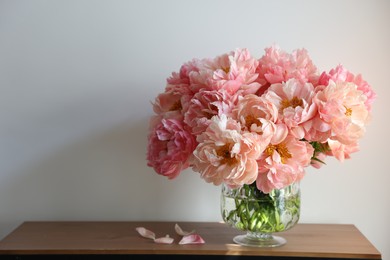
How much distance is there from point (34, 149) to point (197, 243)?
645mm

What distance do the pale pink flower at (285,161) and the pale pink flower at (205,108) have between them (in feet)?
0.45

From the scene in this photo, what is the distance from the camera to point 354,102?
52.5 inches

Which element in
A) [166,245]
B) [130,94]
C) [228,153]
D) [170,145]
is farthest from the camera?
[130,94]

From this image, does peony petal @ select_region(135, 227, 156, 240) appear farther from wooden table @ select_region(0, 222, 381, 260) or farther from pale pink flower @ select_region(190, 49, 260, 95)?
pale pink flower @ select_region(190, 49, 260, 95)

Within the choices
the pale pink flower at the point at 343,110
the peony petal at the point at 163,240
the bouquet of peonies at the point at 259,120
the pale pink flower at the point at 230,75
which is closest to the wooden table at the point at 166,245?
the peony petal at the point at 163,240

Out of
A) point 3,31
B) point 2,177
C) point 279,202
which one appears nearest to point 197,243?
point 279,202

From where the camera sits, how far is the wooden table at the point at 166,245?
143cm

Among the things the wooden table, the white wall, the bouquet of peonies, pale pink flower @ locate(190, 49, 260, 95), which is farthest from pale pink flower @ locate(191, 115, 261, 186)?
the white wall

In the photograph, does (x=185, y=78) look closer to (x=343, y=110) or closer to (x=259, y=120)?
(x=259, y=120)

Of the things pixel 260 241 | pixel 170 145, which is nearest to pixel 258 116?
pixel 170 145

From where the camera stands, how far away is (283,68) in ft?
4.57

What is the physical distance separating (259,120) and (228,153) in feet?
0.34

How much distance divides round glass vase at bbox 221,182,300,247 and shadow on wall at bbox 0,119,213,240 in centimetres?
36

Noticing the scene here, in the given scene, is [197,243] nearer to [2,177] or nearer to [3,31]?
[2,177]
